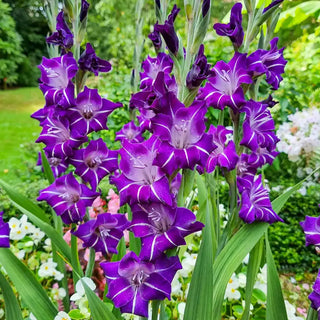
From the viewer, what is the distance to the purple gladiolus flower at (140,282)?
860 millimetres

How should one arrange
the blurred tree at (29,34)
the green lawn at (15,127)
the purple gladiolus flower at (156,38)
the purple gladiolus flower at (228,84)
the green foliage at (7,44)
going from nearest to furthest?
1. the purple gladiolus flower at (228,84)
2. the purple gladiolus flower at (156,38)
3. the green lawn at (15,127)
4. the green foliage at (7,44)
5. the blurred tree at (29,34)

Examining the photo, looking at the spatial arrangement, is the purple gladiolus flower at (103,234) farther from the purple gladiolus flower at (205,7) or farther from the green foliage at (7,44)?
the green foliage at (7,44)

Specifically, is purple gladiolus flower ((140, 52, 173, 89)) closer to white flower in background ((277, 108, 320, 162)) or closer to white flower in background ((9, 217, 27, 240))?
white flower in background ((9, 217, 27, 240))

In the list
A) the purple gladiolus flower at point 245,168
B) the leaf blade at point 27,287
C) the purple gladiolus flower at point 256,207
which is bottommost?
the leaf blade at point 27,287

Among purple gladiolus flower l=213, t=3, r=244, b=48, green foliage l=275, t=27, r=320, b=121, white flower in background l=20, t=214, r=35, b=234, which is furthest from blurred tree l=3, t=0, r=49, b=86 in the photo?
purple gladiolus flower l=213, t=3, r=244, b=48

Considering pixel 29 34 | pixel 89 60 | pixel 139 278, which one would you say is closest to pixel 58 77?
pixel 89 60

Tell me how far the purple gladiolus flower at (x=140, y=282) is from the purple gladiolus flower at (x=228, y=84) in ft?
1.64

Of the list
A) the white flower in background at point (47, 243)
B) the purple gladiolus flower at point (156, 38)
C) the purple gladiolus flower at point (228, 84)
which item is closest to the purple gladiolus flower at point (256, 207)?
the purple gladiolus flower at point (228, 84)

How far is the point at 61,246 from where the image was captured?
1.37 meters

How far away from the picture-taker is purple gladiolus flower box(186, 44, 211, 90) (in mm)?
833

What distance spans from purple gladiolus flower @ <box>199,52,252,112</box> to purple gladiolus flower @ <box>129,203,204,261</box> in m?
0.40

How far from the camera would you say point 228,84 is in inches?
44.0

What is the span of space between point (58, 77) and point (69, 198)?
0.42 m

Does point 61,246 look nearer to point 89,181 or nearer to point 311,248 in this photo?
point 89,181
